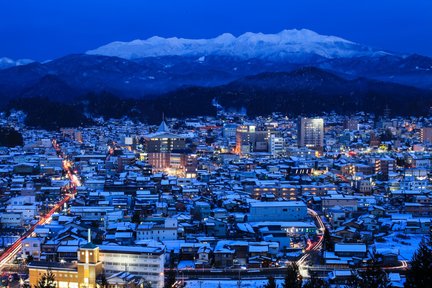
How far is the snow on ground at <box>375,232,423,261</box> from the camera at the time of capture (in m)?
9.81

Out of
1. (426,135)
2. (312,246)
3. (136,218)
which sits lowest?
(312,246)

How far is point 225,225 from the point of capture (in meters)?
11.1

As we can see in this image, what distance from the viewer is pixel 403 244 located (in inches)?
410

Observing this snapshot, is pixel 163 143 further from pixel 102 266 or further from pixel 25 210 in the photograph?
pixel 102 266

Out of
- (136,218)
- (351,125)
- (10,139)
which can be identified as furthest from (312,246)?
(351,125)

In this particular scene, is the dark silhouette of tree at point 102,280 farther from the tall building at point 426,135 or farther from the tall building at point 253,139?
the tall building at point 426,135

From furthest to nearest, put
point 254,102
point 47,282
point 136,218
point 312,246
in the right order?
point 254,102
point 136,218
point 312,246
point 47,282

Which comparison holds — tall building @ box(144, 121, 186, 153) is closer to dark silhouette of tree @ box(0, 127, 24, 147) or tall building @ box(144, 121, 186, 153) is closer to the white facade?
dark silhouette of tree @ box(0, 127, 24, 147)

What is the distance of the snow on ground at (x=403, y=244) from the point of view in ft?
32.2

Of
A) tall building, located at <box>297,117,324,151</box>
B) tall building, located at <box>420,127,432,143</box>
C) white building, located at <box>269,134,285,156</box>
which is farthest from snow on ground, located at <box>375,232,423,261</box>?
tall building, located at <box>420,127,432,143</box>

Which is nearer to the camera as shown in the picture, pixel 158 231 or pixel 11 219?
pixel 158 231

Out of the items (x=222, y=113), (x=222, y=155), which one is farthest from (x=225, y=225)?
(x=222, y=113)

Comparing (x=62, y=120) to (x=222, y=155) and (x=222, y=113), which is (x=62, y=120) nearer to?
(x=222, y=113)

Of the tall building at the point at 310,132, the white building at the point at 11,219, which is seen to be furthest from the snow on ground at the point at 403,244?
the tall building at the point at 310,132
